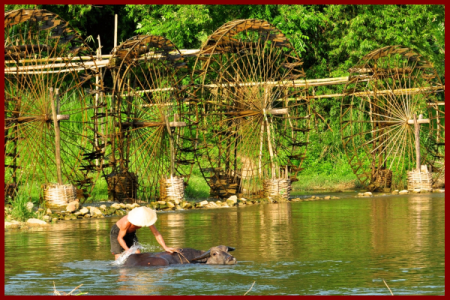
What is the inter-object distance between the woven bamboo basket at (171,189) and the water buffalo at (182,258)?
908cm

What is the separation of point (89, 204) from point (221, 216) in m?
3.77

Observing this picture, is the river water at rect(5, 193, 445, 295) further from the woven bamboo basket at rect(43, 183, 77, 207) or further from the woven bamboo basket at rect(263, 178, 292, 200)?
the woven bamboo basket at rect(263, 178, 292, 200)

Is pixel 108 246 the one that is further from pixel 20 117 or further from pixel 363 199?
pixel 363 199

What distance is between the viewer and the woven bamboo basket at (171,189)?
65.0 feet

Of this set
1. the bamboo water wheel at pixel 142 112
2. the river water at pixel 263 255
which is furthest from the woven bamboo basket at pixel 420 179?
the bamboo water wheel at pixel 142 112

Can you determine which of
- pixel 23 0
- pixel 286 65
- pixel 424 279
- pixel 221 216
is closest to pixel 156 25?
pixel 23 0

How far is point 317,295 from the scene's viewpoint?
8.30 meters

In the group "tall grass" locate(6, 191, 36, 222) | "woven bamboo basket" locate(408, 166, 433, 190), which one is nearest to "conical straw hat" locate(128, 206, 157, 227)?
"tall grass" locate(6, 191, 36, 222)

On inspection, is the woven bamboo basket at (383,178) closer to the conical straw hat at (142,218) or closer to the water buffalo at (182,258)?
the water buffalo at (182,258)

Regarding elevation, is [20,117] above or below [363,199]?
above

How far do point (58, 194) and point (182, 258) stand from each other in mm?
8057

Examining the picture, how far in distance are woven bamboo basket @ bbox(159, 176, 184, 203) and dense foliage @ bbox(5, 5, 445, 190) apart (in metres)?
8.53

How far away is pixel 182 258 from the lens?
34.9ft

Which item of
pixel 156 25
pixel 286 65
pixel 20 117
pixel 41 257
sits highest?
pixel 156 25
